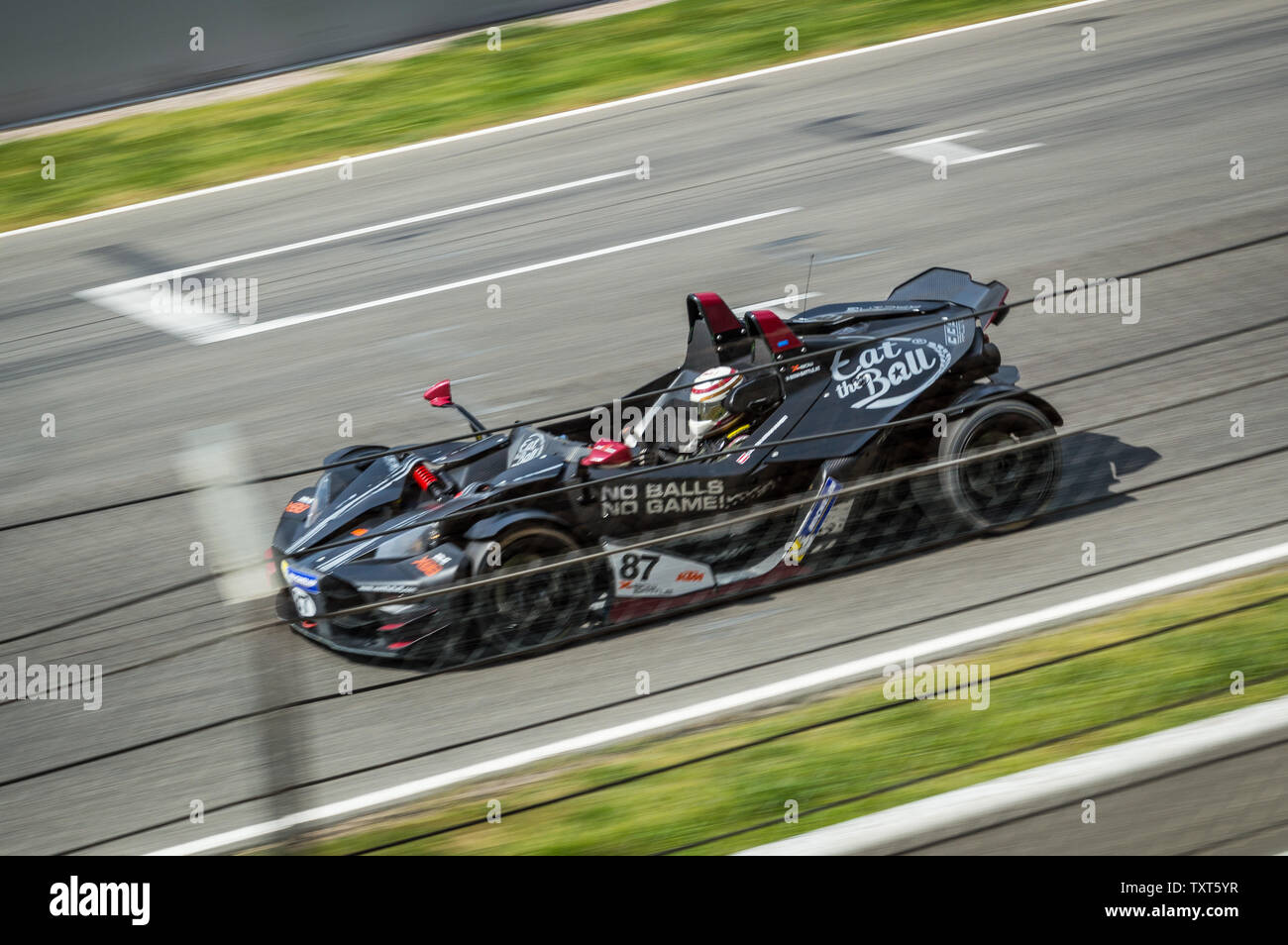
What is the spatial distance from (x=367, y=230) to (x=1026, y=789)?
10.2 metres

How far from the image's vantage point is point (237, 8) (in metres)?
15.1

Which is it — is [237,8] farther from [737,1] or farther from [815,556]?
[815,556]

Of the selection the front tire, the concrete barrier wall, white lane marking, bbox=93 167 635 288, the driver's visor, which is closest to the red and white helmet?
the driver's visor

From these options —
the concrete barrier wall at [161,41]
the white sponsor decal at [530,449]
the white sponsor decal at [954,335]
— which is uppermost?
the concrete barrier wall at [161,41]

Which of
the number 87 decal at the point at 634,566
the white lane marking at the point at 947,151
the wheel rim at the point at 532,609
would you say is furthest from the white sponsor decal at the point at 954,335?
the white lane marking at the point at 947,151

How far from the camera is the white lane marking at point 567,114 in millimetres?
13430

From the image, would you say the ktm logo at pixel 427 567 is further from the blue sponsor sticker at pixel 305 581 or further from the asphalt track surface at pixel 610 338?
the asphalt track surface at pixel 610 338

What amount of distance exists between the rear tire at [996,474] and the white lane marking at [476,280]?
553 cm

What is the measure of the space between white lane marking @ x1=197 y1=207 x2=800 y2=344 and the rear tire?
218 inches
